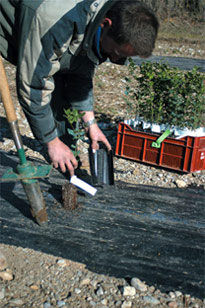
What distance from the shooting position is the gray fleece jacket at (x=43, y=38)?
5.84 feet

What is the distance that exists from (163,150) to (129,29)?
6.07 ft

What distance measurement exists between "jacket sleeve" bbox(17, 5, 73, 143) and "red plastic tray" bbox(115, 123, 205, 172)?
1.72m

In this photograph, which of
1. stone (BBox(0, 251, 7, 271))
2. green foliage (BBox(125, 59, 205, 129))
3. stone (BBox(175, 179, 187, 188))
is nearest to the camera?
stone (BBox(0, 251, 7, 271))

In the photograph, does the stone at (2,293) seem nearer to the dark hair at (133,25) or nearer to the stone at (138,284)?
the stone at (138,284)

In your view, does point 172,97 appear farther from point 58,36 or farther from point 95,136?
point 58,36

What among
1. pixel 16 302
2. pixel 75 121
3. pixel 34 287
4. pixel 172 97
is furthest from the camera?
pixel 172 97

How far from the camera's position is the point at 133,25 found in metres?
1.80

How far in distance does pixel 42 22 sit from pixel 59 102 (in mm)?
1156

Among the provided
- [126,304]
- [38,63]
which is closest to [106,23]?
[38,63]

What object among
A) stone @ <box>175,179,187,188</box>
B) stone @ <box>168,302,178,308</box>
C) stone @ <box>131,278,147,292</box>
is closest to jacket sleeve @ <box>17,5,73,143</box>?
stone @ <box>131,278,147,292</box>

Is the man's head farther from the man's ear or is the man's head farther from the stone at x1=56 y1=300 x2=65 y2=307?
the stone at x1=56 y1=300 x2=65 y2=307

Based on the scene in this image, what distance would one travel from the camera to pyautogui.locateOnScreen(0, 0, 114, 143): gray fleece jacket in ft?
5.84

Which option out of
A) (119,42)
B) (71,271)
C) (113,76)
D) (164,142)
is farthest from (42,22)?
(113,76)

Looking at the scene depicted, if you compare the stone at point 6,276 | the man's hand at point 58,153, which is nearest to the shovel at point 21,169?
the man's hand at point 58,153
